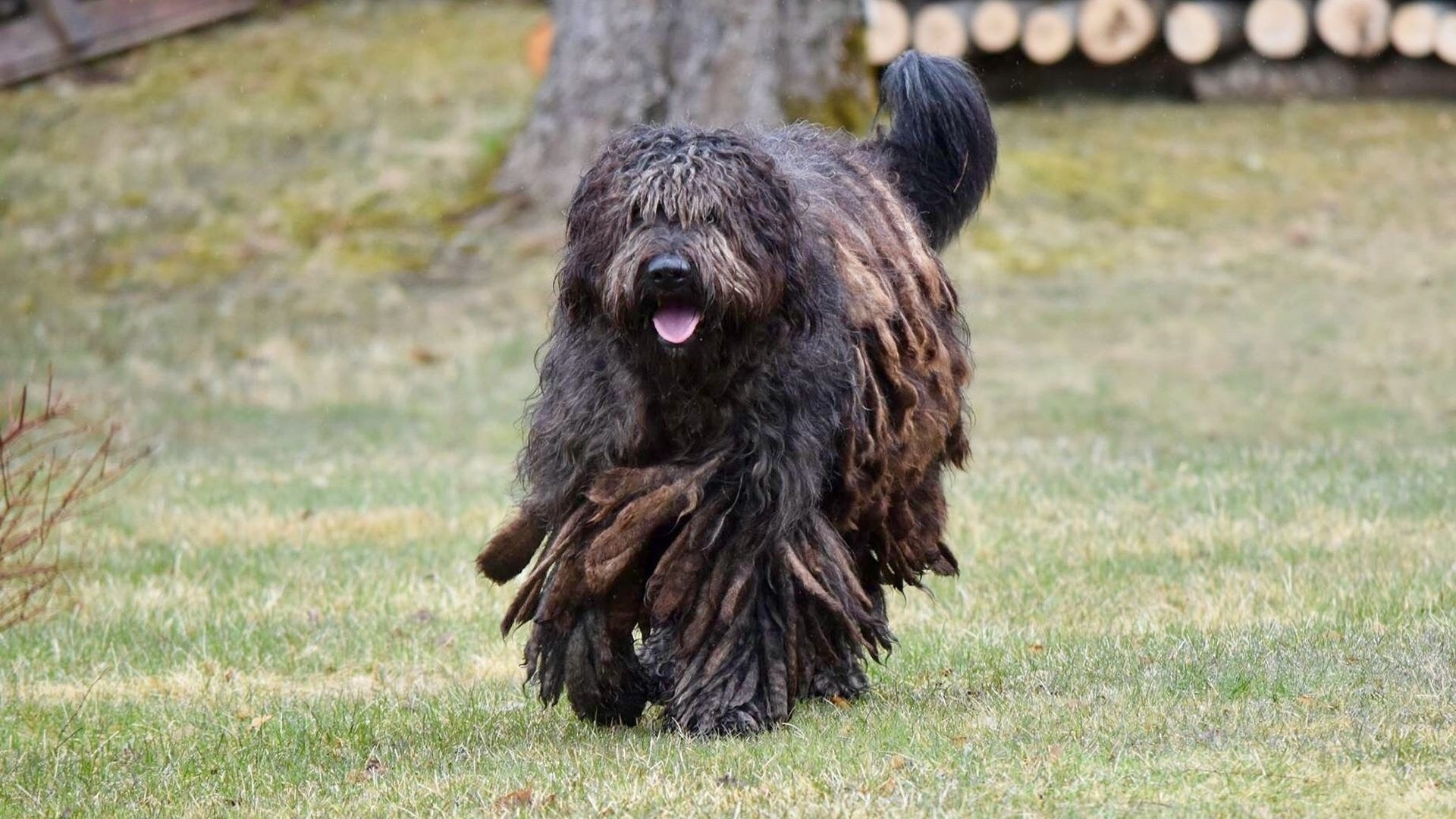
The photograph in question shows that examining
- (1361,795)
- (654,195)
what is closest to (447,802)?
(654,195)

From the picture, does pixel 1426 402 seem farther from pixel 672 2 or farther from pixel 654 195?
pixel 654 195

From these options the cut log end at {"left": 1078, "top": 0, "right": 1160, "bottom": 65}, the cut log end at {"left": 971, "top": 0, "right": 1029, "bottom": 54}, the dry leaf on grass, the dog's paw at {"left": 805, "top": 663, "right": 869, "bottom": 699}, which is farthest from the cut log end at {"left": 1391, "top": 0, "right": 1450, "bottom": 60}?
the dry leaf on grass

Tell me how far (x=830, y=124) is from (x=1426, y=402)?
560cm

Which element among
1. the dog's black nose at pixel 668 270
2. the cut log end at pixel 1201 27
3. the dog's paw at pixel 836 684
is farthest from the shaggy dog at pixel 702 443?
the cut log end at pixel 1201 27

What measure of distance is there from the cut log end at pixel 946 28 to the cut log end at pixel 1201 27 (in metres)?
2.12

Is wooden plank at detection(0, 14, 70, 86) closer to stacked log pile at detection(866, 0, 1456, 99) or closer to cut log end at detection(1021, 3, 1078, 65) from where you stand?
stacked log pile at detection(866, 0, 1456, 99)

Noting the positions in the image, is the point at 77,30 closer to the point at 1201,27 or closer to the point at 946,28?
the point at 946,28

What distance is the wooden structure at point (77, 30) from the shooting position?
22.4 meters

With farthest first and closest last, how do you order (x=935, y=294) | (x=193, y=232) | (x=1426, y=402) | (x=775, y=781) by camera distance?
1. (x=193, y=232)
2. (x=1426, y=402)
3. (x=935, y=294)
4. (x=775, y=781)

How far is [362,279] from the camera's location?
18.2 meters

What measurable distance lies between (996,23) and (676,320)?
657 inches

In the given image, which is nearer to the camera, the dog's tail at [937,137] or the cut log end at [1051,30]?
the dog's tail at [937,137]

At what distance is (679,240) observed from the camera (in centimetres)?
572

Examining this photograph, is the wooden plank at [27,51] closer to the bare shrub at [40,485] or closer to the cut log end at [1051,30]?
the bare shrub at [40,485]
